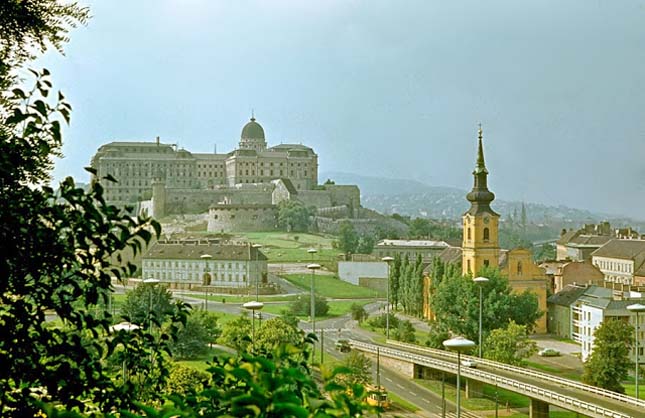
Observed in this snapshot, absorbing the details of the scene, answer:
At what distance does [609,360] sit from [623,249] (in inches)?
1220

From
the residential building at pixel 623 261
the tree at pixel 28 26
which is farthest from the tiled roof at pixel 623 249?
the tree at pixel 28 26

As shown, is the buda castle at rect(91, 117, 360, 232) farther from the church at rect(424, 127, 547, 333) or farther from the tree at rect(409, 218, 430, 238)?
the church at rect(424, 127, 547, 333)

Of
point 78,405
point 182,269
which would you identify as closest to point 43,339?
point 78,405

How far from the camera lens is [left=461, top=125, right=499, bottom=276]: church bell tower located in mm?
41503

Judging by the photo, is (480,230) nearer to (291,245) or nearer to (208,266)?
(208,266)

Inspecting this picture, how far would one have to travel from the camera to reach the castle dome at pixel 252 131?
102438 mm

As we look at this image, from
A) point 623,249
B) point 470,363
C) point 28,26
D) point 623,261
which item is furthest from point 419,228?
point 28,26

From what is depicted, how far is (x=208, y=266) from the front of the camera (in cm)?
5097

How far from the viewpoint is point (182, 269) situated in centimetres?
5259

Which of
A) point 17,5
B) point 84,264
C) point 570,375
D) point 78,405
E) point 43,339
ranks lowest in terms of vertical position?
point 570,375

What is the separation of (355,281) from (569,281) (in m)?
14.8

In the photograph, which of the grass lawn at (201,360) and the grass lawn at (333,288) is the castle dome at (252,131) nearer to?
the grass lawn at (333,288)

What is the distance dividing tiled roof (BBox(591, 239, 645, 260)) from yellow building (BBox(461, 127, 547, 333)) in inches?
557

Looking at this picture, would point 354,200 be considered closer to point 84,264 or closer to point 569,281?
point 569,281
